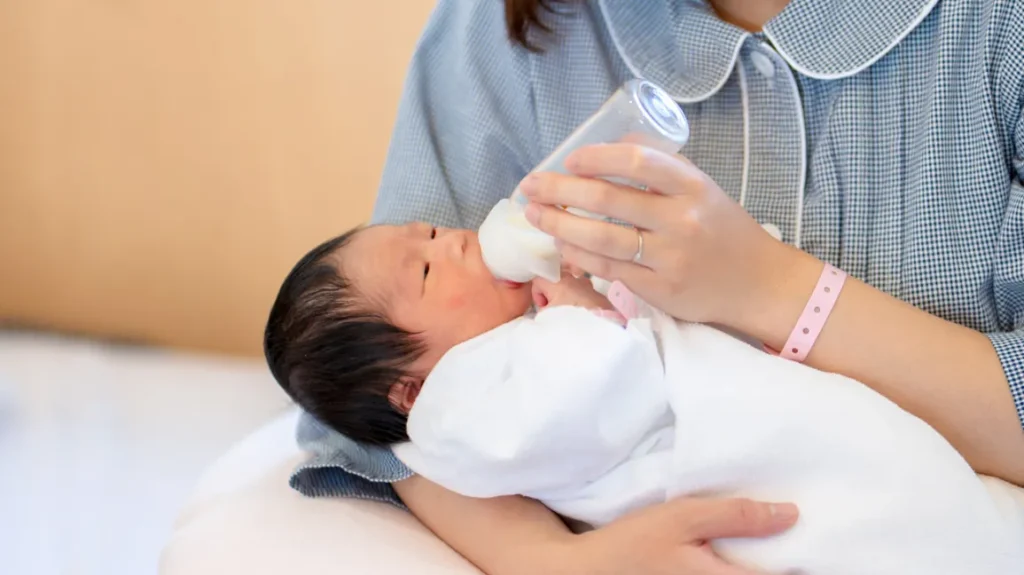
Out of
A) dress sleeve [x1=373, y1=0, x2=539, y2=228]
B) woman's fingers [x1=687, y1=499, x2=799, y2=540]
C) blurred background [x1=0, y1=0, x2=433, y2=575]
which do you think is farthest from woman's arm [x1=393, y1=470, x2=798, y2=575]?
blurred background [x1=0, y1=0, x2=433, y2=575]

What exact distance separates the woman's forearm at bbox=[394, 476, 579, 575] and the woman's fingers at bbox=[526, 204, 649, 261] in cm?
30

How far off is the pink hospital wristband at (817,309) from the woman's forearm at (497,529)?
292 millimetres

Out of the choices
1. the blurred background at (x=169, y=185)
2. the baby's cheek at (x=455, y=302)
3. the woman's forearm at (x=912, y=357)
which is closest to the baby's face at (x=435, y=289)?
the baby's cheek at (x=455, y=302)

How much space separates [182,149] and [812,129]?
1.51m

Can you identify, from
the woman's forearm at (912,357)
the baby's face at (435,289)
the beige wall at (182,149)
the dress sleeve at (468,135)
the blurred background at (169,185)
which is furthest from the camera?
the beige wall at (182,149)

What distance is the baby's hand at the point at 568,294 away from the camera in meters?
0.90

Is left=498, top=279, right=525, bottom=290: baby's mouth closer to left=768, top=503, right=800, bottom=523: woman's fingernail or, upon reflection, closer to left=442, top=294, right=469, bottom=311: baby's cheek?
left=442, top=294, right=469, bottom=311: baby's cheek

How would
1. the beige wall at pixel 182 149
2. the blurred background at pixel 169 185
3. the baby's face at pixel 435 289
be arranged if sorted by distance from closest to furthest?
the baby's face at pixel 435 289
the blurred background at pixel 169 185
the beige wall at pixel 182 149

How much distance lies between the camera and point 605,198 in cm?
75

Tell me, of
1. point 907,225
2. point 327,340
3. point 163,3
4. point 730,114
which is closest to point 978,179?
point 907,225

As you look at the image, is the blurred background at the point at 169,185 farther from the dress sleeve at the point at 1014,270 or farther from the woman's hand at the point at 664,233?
the dress sleeve at the point at 1014,270

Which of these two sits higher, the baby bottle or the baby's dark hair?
the baby bottle

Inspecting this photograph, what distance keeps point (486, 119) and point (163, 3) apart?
1144 mm

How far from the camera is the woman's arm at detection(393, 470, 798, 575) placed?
774 mm
